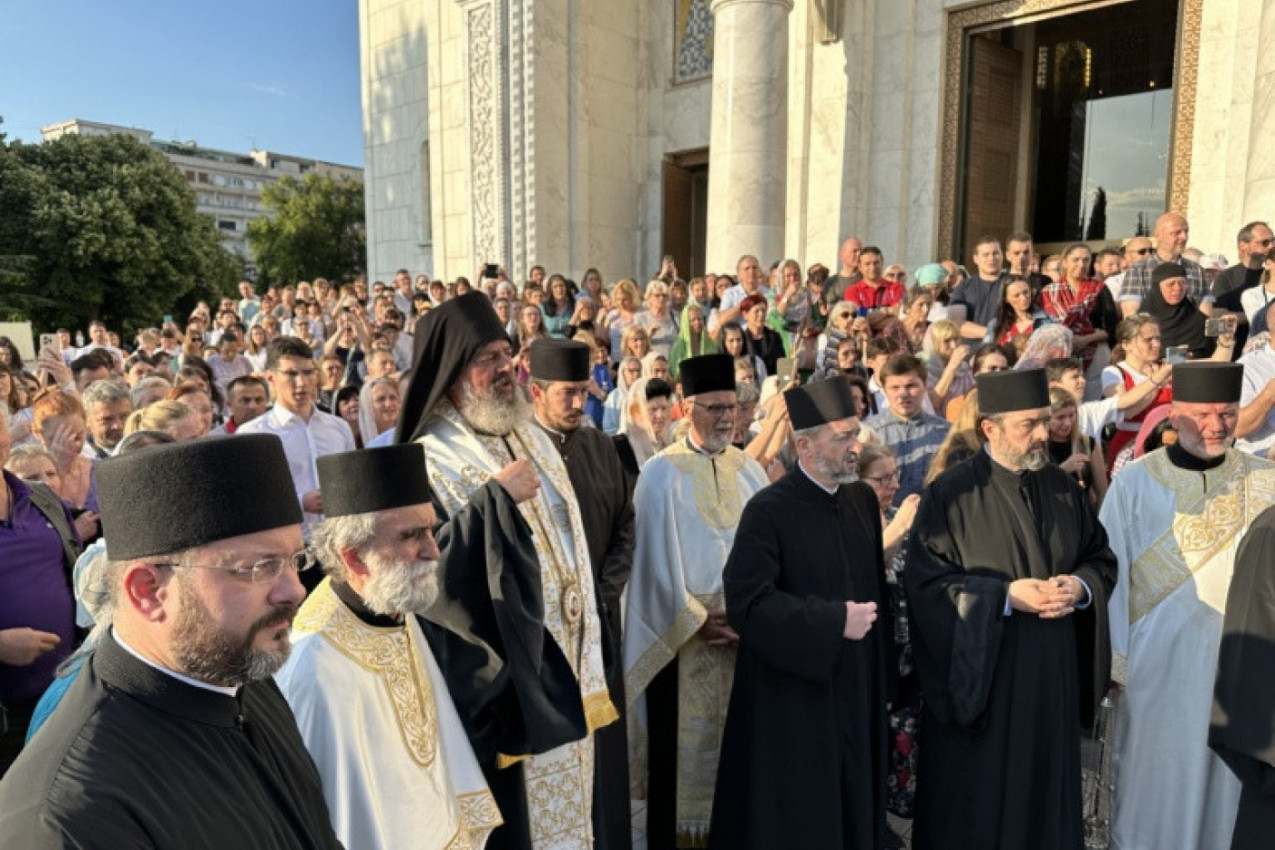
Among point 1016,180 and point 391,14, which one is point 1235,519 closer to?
point 1016,180

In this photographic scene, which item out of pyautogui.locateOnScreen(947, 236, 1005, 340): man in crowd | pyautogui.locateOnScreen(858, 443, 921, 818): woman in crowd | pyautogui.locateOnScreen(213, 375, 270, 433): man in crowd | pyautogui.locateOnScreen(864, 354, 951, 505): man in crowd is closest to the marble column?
pyautogui.locateOnScreen(947, 236, 1005, 340): man in crowd

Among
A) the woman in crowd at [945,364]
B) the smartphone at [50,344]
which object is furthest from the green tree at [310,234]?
the woman in crowd at [945,364]

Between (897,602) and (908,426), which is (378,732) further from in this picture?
(908,426)

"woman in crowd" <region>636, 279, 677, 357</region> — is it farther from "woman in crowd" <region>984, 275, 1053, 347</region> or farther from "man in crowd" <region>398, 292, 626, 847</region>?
"man in crowd" <region>398, 292, 626, 847</region>

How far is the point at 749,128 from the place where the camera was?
10.4m

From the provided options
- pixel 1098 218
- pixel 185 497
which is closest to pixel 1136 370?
pixel 185 497

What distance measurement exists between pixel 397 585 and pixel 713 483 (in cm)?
220

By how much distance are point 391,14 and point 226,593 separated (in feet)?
60.6

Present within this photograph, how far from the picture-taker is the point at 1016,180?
12227 mm

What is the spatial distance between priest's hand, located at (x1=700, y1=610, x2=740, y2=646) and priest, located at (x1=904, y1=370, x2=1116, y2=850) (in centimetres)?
78

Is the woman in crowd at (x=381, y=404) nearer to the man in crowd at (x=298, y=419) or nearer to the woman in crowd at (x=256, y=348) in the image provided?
the man in crowd at (x=298, y=419)

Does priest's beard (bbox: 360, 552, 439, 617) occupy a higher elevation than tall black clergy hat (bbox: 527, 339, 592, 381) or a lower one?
lower

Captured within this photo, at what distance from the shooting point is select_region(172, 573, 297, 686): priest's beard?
1.50 metres

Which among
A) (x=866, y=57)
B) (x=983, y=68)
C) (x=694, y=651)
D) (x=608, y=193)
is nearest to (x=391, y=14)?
(x=608, y=193)
